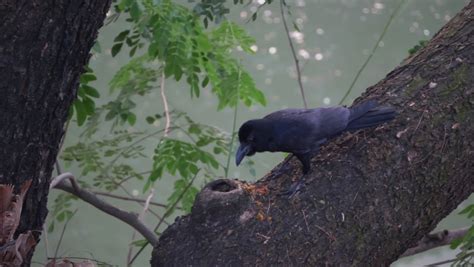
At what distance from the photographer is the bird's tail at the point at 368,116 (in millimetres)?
2822

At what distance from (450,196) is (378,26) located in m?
7.80

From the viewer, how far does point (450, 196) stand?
2785 mm

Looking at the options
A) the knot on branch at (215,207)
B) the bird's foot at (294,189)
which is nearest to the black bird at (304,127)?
the bird's foot at (294,189)

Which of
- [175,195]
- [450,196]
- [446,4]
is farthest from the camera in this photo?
[446,4]

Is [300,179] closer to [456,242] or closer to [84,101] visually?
[456,242]

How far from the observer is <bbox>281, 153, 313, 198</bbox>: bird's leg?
2.64m

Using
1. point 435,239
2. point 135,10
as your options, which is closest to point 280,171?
point 435,239

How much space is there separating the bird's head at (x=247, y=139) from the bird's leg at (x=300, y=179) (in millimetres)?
200

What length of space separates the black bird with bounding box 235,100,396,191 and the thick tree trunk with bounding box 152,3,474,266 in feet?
0.15

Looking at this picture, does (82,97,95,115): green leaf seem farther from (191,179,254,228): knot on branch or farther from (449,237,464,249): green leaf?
(449,237,464,249): green leaf

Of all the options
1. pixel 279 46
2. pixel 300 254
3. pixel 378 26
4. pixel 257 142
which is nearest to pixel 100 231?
pixel 279 46

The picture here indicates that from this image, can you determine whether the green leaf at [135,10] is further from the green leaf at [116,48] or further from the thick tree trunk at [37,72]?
the thick tree trunk at [37,72]

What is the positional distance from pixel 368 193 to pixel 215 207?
0.49m

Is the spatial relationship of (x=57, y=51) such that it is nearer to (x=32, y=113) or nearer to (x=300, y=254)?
(x=32, y=113)
